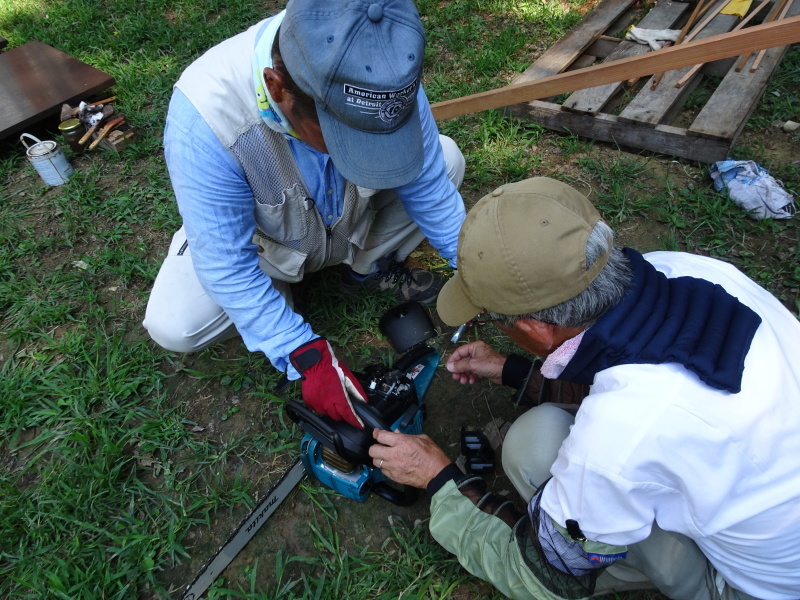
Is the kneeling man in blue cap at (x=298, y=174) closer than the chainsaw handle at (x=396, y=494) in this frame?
Yes

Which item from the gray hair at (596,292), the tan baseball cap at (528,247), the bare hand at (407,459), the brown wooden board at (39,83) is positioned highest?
the tan baseball cap at (528,247)

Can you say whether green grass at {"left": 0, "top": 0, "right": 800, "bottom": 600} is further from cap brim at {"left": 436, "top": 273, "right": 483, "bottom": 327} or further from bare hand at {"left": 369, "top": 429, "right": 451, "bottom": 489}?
cap brim at {"left": 436, "top": 273, "right": 483, "bottom": 327}

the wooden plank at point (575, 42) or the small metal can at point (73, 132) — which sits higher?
the small metal can at point (73, 132)

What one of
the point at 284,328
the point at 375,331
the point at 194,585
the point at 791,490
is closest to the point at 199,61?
the point at 284,328

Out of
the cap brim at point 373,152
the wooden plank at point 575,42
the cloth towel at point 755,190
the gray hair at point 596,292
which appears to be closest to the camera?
the gray hair at point 596,292

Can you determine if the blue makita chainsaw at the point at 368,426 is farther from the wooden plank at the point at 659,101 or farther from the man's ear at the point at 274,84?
the wooden plank at the point at 659,101

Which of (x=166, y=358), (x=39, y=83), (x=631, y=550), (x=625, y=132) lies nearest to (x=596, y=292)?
(x=631, y=550)

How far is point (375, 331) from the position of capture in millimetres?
2811

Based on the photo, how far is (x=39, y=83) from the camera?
13.8ft

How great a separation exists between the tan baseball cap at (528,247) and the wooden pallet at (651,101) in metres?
2.26

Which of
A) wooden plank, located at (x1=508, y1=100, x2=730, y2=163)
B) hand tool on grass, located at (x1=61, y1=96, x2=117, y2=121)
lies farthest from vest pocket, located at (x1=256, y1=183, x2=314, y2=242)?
hand tool on grass, located at (x1=61, y1=96, x2=117, y2=121)

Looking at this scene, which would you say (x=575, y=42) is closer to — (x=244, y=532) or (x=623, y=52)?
(x=623, y=52)

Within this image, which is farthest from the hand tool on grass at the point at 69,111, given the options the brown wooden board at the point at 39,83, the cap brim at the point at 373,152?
the cap brim at the point at 373,152

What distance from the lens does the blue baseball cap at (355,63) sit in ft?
4.41
